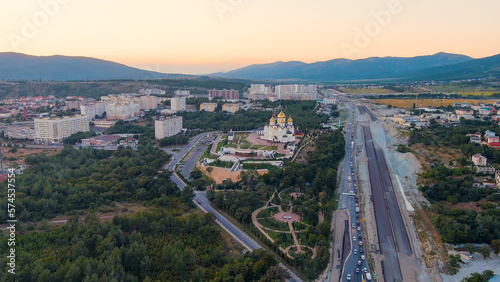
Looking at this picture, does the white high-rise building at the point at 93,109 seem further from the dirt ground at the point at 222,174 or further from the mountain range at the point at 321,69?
the mountain range at the point at 321,69

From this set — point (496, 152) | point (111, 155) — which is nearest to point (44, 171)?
point (111, 155)

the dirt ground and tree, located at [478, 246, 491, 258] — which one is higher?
the dirt ground

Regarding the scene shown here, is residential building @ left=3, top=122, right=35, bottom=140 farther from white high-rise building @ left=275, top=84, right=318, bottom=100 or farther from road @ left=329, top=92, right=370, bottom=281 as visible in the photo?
white high-rise building @ left=275, top=84, right=318, bottom=100

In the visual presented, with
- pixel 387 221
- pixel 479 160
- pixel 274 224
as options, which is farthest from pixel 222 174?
pixel 479 160

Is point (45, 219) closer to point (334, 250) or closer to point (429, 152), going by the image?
point (334, 250)

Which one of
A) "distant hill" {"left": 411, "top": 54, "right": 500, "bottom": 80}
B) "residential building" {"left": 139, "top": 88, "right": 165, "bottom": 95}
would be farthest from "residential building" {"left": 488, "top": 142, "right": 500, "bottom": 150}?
"distant hill" {"left": 411, "top": 54, "right": 500, "bottom": 80}

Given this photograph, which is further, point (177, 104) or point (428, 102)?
point (428, 102)

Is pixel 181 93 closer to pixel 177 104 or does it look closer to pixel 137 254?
pixel 177 104
